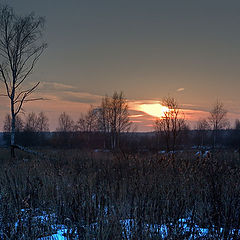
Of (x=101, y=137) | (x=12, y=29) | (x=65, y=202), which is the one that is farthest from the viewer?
(x=101, y=137)

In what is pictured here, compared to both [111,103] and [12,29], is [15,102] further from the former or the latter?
[111,103]

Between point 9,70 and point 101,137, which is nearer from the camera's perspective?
point 9,70

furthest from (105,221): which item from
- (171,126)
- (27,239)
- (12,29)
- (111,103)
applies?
(111,103)

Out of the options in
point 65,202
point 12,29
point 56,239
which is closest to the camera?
point 56,239

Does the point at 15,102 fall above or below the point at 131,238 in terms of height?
above

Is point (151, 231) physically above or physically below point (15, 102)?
below

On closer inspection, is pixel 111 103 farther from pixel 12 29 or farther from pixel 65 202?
pixel 65 202

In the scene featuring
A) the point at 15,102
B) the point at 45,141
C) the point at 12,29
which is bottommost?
the point at 45,141

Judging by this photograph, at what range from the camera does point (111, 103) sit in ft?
119

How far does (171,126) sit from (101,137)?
3484 centimetres

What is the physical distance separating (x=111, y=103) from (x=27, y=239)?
33817 millimetres

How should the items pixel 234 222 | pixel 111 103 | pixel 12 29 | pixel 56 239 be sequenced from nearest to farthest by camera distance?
pixel 56 239 → pixel 234 222 → pixel 12 29 → pixel 111 103

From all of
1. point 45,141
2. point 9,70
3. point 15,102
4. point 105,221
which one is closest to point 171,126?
point 105,221

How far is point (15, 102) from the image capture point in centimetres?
1334
